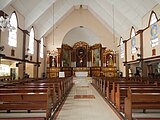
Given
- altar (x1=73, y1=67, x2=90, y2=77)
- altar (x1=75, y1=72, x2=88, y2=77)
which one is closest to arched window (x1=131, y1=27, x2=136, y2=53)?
altar (x1=73, y1=67, x2=90, y2=77)

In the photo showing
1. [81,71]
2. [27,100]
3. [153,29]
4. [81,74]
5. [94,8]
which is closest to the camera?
[27,100]

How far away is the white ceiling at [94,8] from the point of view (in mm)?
13539

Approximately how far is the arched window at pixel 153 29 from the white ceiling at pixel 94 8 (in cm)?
65

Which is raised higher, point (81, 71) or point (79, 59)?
point (79, 59)

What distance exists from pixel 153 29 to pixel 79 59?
13.4m

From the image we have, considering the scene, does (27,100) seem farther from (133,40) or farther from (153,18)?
(133,40)

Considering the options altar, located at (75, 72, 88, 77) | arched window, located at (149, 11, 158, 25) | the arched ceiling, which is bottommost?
altar, located at (75, 72, 88, 77)

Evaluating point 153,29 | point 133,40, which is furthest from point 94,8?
point 153,29

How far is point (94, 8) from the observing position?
2022 centimetres

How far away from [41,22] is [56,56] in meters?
5.74

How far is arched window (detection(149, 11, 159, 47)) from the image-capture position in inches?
508

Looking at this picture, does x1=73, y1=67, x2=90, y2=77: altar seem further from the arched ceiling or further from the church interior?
the arched ceiling

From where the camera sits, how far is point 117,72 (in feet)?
77.5

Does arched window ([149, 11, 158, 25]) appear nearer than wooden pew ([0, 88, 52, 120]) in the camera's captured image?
No
